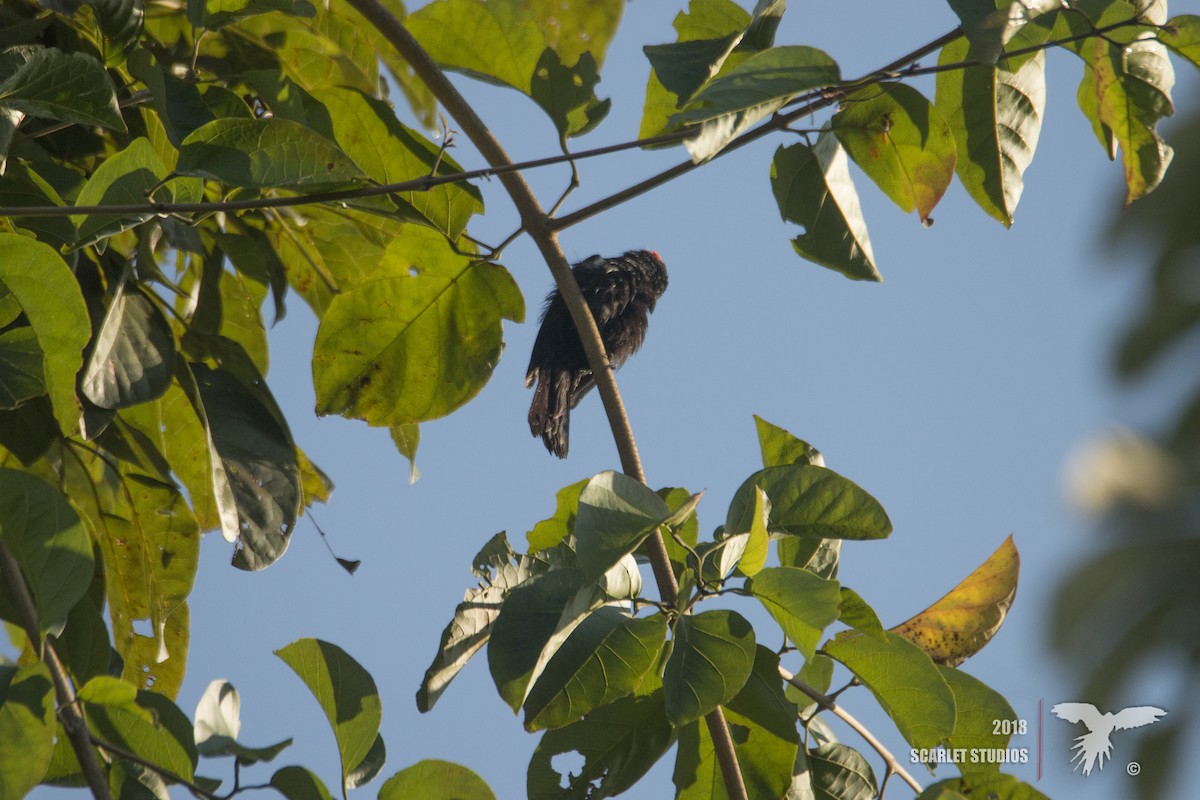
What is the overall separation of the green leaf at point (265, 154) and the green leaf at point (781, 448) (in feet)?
2.01

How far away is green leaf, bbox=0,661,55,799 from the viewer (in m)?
0.88

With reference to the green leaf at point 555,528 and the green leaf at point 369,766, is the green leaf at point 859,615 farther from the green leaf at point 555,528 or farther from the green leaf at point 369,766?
the green leaf at point 369,766

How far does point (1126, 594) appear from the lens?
93.1 inches

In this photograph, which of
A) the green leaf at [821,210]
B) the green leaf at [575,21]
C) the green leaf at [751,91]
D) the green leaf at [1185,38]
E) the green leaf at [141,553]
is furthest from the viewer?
the green leaf at [575,21]

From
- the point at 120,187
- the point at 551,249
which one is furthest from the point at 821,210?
the point at 120,187

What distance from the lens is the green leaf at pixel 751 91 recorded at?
863 mm

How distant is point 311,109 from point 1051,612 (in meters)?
1.44

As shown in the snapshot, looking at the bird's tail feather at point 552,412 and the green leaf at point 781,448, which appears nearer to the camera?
the green leaf at point 781,448

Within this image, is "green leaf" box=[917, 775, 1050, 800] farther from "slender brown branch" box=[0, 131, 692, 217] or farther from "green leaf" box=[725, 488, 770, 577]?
"slender brown branch" box=[0, 131, 692, 217]

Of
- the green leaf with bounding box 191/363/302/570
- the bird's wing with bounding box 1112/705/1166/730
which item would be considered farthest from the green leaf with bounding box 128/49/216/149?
the bird's wing with bounding box 1112/705/1166/730

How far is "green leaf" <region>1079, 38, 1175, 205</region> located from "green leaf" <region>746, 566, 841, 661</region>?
1.98ft

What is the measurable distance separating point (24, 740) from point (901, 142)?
3.69 ft

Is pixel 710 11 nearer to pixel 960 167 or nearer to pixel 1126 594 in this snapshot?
pixel 960 167

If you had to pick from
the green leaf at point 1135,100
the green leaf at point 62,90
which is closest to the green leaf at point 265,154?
the green leaf at point 62,90
